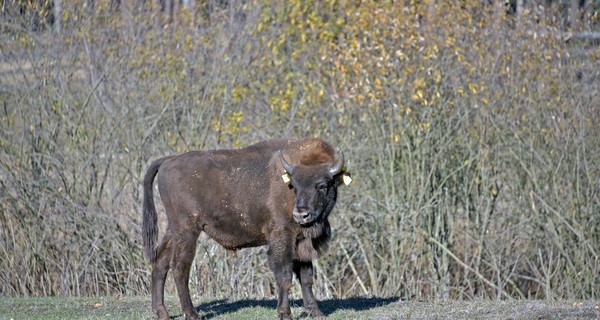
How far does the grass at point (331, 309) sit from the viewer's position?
9.86 metres

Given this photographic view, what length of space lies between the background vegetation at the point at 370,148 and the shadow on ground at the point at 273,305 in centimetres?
237

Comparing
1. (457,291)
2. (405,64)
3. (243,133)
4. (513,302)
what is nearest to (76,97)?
(243,133)

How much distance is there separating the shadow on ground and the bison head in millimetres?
1175

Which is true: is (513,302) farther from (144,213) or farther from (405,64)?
(405,64)

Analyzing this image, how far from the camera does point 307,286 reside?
10305mm

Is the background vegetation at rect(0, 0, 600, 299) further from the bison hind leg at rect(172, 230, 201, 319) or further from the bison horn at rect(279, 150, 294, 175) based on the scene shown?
the bison horn at rect(279, 150, 294, 175)

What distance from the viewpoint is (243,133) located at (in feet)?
54.7

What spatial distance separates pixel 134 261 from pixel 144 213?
4.31 metres

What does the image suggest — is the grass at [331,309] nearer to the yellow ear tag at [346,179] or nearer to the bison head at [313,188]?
the bison head at [313,188]

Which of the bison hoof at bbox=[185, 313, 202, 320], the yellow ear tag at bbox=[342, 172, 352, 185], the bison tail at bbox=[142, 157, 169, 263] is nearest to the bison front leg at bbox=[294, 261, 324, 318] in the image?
the yellow ear tag at bbox=[342, 172, 352, 185]

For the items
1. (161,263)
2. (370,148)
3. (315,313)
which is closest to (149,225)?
(161,263)

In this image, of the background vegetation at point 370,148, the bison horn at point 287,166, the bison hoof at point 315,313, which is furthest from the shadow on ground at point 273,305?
the background vegetation at point 370,148

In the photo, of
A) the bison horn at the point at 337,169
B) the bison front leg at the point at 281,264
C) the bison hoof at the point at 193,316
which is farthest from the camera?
the bison horn at the point at 337,169

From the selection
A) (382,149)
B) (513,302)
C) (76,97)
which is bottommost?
(513,302)
